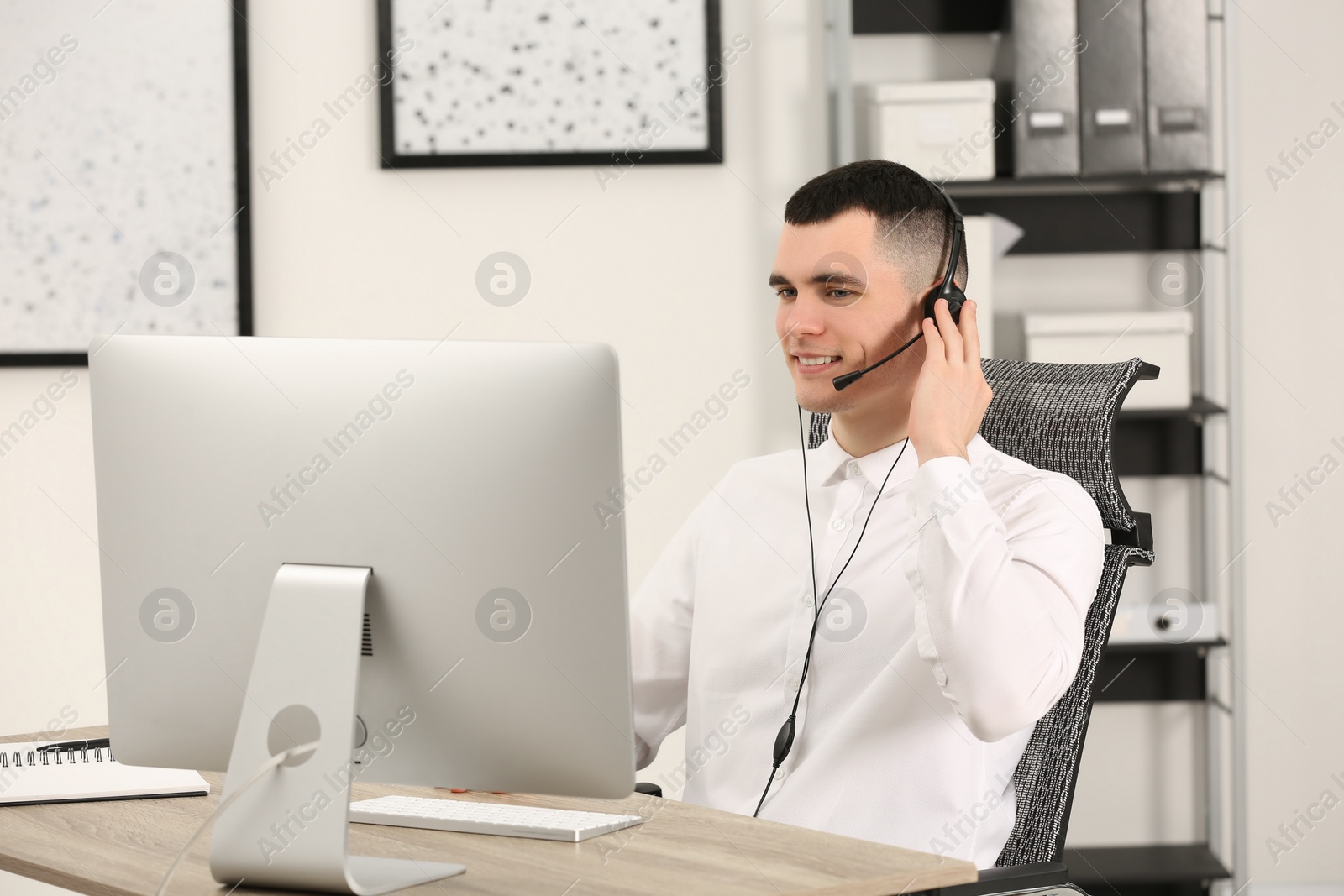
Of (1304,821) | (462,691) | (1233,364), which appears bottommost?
(1304,821)

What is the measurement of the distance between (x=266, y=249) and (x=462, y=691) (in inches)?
76.3

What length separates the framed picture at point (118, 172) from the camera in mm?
2656

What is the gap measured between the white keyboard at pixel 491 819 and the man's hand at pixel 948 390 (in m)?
0.51

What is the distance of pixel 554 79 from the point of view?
274cm

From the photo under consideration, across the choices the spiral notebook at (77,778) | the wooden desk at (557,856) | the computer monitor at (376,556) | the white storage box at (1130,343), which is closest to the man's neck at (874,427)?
the wooden desk at (557,856)

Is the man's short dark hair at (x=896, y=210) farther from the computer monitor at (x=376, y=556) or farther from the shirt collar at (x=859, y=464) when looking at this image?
the computer monitor at (x=376, y=556)

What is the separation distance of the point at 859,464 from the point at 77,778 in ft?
3.18

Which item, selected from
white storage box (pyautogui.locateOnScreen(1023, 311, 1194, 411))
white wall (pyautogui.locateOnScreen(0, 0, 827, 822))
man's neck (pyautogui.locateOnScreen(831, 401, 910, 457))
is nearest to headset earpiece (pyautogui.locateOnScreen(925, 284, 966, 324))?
man's neck (pyautogui.locateOnScreen(831, 401, 910, 457))

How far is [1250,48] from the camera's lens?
280 cm

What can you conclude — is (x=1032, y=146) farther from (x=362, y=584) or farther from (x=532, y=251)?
(x=362, y=584)

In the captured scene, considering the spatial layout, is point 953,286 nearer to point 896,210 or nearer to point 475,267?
point 896,210

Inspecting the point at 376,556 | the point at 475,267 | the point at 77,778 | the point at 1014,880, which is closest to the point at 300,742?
the point at 376,556

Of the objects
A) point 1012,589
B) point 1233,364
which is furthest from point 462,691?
point 1233,364

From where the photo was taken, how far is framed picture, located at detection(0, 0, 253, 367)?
2.66m
